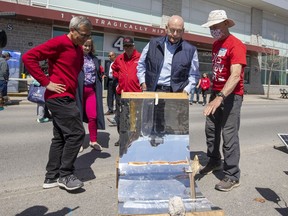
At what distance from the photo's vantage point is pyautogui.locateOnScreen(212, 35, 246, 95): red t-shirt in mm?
4391

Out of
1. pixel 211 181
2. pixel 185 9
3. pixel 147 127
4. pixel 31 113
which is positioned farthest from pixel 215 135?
pixel 185 9

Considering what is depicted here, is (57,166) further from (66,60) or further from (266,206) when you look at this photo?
(266,206)

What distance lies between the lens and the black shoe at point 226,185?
4.46 meters

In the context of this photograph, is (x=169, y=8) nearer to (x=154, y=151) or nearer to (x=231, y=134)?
(x=231, y=134)

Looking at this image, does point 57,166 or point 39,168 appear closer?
point 57,166

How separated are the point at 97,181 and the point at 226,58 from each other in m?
2.35

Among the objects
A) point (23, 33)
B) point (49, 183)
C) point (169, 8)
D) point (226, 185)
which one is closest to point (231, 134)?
point (226, 185)

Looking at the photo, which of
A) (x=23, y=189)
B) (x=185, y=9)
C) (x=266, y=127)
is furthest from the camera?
(x=185, y=9)

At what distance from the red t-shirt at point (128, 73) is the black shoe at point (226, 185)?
2390 mm

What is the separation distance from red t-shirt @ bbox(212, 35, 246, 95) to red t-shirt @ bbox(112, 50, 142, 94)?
1.80 m

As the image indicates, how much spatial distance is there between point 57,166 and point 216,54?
2541 mm

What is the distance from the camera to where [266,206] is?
407cm

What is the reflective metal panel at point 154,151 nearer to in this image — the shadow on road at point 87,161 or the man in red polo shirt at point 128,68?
the shadow on road at point 87,161

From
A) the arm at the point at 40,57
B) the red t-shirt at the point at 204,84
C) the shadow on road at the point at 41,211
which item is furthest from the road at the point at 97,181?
the red t-shirt at the point at 204,84
